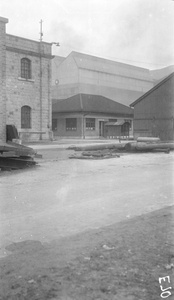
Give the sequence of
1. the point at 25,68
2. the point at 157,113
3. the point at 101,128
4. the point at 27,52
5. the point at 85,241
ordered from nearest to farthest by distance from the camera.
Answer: the point at 85,241 → the point at 27,52 → the point at 25,68 → the point at 157,113 → the point at 101,128

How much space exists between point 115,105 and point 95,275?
40.0 m

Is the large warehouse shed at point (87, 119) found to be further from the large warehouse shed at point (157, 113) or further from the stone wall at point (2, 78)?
the stone wall at point (2, 78)

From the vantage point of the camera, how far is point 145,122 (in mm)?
34844

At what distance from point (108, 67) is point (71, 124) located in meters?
16.9

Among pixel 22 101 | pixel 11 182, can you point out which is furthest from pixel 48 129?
pixel 11 182

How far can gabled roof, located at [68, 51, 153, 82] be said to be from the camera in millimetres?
46831

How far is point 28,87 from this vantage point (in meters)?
27.0

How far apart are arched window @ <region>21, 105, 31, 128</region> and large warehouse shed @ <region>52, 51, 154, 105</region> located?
61.2 ft

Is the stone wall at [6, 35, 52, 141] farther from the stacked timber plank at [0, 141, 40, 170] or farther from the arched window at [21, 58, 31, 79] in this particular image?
the stacked timber plank at [0, 141, 40, 170]

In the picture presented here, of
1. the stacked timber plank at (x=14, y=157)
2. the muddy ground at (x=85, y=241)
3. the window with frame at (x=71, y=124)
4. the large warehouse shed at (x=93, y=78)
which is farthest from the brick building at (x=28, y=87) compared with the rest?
the muddy ground at (x=85, y=241)

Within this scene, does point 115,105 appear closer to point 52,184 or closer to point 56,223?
point 52,184

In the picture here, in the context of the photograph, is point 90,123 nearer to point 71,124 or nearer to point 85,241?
point 71,124

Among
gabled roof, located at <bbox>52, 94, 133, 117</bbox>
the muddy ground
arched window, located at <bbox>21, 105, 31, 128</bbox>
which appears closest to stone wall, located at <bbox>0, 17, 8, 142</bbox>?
arched window, located at <bbox>21, 105, 31, 128</bbox>

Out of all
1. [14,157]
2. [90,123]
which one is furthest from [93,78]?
[14,157]
